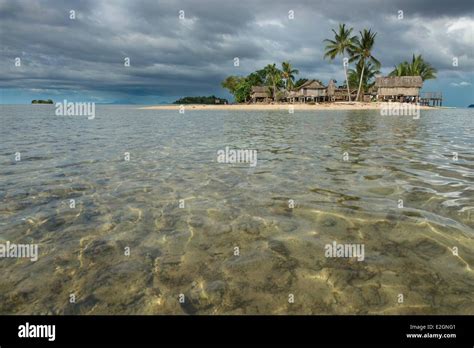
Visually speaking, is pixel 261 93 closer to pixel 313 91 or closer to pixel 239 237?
pixel 313 91

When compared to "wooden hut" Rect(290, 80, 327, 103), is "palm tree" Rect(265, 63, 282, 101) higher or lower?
higher

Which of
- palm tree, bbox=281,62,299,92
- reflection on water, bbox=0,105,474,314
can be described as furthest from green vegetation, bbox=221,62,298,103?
reflection on water, bbox=0,105,474,314

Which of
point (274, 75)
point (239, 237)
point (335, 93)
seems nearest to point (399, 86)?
point (335, 93)

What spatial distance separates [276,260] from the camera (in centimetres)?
432

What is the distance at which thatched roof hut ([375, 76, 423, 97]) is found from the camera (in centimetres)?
7394

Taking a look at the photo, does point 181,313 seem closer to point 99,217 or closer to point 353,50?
point 99,217

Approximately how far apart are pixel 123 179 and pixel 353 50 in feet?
232

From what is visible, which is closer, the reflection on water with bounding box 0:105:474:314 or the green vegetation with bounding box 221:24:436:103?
the reflection on water with bounding box 0:105:474:314

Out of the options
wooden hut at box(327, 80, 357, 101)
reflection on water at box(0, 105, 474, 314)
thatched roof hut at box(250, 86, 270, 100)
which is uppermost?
thatched roof hut at box(250, 86, 270, 100)

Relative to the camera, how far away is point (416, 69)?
80.3m

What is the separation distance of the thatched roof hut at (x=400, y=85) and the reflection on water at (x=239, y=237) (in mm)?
74567

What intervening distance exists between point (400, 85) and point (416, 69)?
37.8 ft

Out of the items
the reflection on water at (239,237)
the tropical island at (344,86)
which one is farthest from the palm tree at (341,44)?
the reflection on water at (239,237)

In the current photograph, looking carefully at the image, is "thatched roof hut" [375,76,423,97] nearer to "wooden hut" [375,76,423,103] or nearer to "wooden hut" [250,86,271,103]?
"wooden hut" [375,76,423,103]
